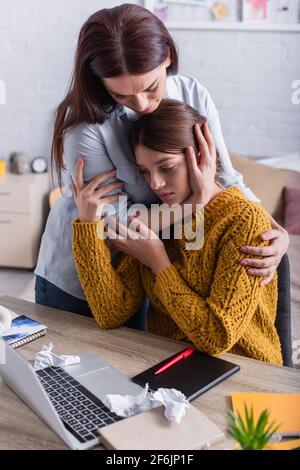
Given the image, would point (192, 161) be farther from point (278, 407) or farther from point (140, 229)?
point (278, 407)

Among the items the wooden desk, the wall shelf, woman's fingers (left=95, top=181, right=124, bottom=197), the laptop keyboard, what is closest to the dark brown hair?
woman's fingers (left=95, top=181, right=124, bottom=197)

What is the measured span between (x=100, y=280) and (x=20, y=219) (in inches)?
90.8

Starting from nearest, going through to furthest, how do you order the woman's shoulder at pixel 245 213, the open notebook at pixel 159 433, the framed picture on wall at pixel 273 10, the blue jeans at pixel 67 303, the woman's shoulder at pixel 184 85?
the open notebook at pixel 159 433
the woman's shoulder at pixel 245 213
the woman's shoulder at pixel 184 85
the blue jeans at pixel 67 303
the framed picture on wall at pixel 273 10

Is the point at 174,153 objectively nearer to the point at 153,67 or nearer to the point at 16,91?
the point at 153,67

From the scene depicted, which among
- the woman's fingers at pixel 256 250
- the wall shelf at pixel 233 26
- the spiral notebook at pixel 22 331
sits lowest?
the spiral notebook at pixel 22 331

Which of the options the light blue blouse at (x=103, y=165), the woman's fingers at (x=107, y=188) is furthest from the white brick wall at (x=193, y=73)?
the woman's fingers at (x=107, y=188)

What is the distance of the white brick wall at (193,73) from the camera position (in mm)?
3314

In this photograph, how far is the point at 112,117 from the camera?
4.44 ft

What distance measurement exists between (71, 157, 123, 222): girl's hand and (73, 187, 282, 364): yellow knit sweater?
24 millimetres

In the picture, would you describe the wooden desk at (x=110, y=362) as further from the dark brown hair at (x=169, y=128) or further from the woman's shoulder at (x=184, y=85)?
the woman's shoulder at (x=184, y=85)

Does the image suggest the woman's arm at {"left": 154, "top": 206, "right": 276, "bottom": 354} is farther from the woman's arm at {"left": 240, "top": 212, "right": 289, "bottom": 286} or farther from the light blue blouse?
the light blue blouse

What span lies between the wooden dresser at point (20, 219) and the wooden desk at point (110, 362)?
2.11 metres

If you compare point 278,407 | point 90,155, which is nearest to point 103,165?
point 90,155
